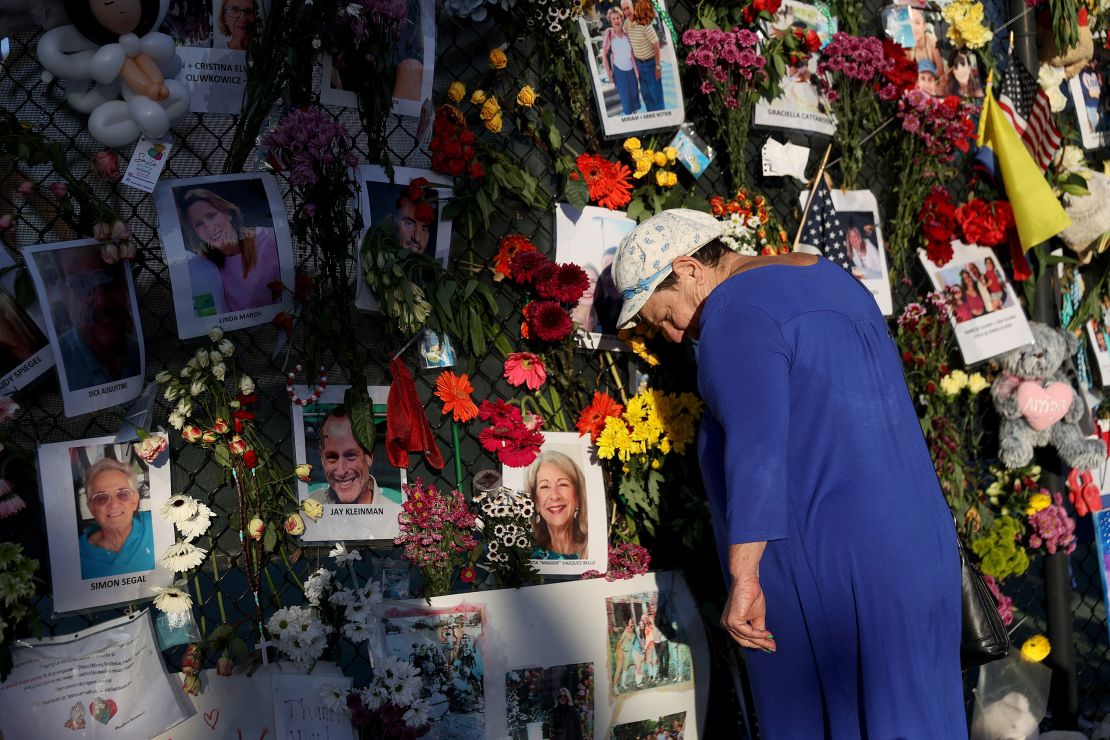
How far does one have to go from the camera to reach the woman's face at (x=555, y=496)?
267 cm

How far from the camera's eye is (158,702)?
7.20 feet

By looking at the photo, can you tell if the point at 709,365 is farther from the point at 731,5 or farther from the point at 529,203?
the point at 731,5

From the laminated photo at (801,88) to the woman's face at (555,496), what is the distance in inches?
49.6

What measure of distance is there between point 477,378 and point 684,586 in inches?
32.2

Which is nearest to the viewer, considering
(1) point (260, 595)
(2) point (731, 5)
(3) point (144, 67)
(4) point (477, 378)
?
(3) point (144, 67)

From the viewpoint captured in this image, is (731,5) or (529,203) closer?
(529,203)

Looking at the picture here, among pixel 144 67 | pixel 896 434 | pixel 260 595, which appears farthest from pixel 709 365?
pixel 144 67

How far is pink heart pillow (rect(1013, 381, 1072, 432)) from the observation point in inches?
133

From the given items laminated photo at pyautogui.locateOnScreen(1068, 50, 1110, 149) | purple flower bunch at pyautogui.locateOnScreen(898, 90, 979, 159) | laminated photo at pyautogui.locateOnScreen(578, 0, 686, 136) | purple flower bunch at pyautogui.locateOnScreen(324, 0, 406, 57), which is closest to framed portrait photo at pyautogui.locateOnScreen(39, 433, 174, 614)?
purple flower bunch at pyautogui.locateOnScreen(324, 0, 406, 57)

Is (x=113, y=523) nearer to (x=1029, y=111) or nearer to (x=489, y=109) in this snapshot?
(x=489, y=109)

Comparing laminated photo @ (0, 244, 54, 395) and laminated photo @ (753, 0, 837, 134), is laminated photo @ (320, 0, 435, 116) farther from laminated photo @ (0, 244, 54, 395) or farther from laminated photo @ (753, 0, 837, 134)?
laminated photo @ (753, 0, 837, 134)

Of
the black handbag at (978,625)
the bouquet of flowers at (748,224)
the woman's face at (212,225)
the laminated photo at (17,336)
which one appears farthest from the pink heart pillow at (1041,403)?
the laminated photo at (17,336)

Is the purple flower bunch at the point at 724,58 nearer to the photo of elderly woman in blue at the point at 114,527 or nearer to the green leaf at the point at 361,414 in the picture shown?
the green leaf at the point at 361,414

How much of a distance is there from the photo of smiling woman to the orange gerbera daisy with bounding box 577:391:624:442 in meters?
1.10
